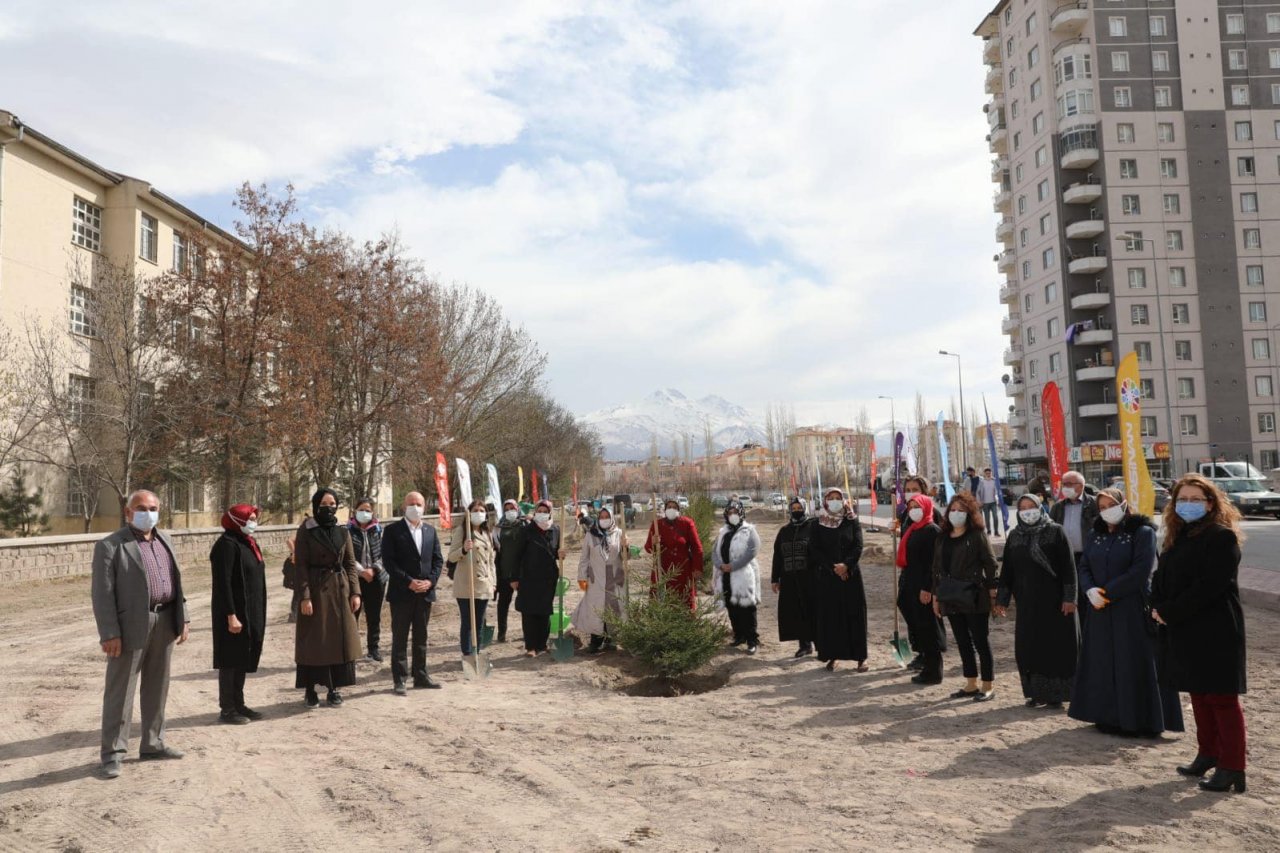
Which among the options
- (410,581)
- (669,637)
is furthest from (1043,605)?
(410,581)

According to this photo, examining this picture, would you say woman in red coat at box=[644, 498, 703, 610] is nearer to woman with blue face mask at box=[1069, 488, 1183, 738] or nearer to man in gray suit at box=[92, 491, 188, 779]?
woman with blue face mask at box=[1069, 488, 1183, 738]

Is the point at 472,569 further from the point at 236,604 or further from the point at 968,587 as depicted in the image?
the point at 968,587

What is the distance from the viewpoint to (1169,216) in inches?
2141

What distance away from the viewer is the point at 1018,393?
205 ft

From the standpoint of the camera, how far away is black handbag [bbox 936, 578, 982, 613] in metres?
7.68

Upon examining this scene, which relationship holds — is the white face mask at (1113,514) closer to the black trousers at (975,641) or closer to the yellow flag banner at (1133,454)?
the black trousers at (975,641)

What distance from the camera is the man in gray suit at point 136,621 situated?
5949mm

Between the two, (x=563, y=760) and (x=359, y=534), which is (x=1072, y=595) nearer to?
(x=563, y=760)

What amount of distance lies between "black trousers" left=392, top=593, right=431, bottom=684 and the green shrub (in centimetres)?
206

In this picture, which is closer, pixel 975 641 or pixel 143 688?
pixel 143 688

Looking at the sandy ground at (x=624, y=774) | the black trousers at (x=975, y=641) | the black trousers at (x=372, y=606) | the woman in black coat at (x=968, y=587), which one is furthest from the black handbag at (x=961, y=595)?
the black trousers at (x=372, y=606)

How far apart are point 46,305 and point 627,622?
25628mm

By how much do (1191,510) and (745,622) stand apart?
20.5 ft

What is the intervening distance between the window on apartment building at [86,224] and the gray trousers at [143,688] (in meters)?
27.9
